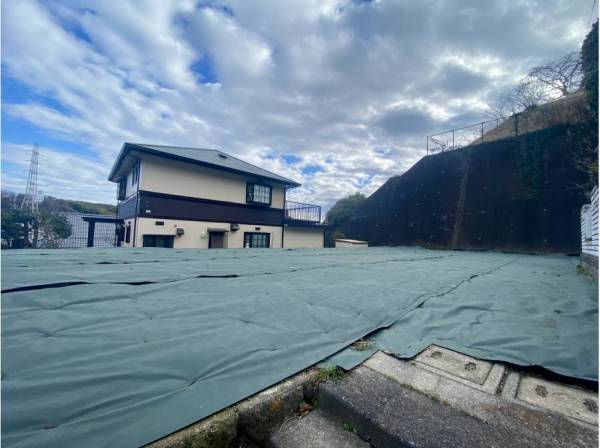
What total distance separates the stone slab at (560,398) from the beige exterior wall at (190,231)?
7.81 metres

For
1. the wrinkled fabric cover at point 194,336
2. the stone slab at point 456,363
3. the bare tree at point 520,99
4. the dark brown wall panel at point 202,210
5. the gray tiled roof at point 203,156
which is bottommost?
the stone slab at point 456,363

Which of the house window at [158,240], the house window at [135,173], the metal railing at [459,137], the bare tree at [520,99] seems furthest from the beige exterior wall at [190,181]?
the bare tree at [520,99]

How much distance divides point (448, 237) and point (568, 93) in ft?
20.0

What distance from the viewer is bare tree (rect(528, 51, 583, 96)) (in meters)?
7.30

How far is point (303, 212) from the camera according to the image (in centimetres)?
1142

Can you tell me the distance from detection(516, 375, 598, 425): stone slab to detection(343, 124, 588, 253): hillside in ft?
31.5

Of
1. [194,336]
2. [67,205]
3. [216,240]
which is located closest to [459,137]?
[216,240]

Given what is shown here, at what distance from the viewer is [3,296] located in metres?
1.48

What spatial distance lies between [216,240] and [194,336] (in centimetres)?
745

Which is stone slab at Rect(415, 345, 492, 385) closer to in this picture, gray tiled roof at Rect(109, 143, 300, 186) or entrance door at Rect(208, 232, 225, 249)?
entrance door at Rect(208, 232, 225, 249)

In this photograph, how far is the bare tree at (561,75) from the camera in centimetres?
730

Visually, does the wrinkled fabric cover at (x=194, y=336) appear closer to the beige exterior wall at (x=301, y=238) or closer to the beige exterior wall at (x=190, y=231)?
the beige exterior wall at (x=190, y=231)

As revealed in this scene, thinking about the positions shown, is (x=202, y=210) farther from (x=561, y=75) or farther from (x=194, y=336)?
(x=561, y=75)

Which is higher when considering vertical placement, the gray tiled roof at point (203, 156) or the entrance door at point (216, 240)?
the gray tiled roof at point (203, 156)
